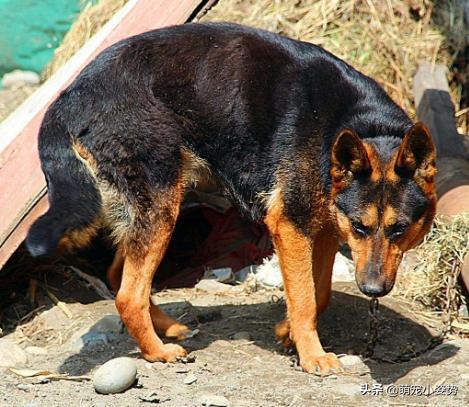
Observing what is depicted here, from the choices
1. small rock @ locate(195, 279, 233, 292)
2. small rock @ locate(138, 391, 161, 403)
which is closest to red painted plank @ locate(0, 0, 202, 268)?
small rock @ locate(195, 279, 233, 292)

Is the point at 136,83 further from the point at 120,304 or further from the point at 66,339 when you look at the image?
the point at 66,339

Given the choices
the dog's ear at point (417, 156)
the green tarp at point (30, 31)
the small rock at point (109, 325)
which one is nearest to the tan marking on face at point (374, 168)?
the dog's ear at point (417, 156)

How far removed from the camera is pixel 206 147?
5.56 metres

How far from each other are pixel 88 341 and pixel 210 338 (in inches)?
33.0

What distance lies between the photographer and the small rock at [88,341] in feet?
19.7

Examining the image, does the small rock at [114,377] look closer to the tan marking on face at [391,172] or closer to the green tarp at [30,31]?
the tan marking on face at [391,172]

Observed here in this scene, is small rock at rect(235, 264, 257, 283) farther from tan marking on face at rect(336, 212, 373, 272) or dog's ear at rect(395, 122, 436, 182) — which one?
dog's ear at rect(395, 122, 436, 182)

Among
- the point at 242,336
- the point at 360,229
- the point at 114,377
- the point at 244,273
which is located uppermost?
the point at 114,377

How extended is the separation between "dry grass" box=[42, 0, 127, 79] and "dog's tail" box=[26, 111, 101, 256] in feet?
13.6

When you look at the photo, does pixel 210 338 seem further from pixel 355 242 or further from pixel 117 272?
pixel 355 242

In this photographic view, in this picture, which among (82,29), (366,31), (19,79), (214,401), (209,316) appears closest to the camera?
(214,401)

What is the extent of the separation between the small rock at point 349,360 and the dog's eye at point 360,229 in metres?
0.89

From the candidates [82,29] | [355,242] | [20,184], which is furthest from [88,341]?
[82,29]

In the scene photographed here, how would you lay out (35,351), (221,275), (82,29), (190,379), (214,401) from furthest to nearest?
(82,29)
(221,275)
(35,351)
(190,379)
(214,401)
